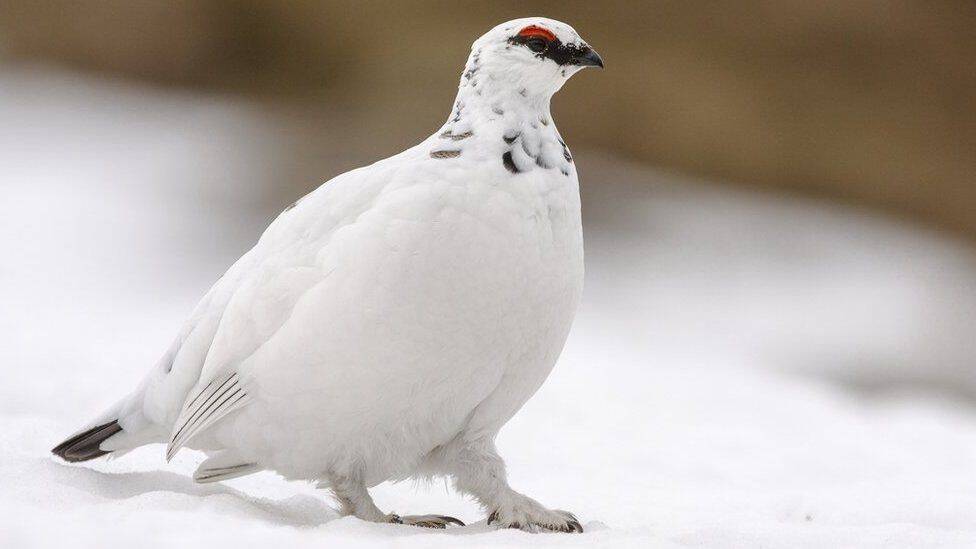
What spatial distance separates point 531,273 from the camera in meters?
2.56

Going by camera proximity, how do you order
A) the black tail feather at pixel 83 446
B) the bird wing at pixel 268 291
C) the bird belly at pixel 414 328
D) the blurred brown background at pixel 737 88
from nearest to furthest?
the bird belly at pixel 414 328, the bird wing at pixel 268 291, the black tail feather at pixel 83 446, the blurred brown background at pixel 737 88

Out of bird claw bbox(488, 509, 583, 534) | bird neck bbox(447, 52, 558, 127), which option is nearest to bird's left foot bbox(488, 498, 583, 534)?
bird claw bbox(488, 509, 583, 534)

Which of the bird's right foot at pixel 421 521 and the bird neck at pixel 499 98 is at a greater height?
the bird neck at pixel 499 98

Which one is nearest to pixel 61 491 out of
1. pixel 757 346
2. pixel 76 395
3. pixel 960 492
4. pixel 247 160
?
pixel 76 395

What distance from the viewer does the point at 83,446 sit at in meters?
3.01

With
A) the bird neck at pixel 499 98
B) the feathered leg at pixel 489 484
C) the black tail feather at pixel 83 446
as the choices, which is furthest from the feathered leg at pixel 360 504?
the bird neck at pixel 499 98

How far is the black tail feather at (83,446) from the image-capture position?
118 inches

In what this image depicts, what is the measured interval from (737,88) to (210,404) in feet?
28.4

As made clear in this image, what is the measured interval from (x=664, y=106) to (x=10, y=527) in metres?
9.21

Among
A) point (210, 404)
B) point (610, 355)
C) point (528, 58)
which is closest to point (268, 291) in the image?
point (210, 404)

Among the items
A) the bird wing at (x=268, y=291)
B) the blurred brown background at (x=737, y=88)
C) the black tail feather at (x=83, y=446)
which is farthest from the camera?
the blurred brown background at (x=737, y=88)

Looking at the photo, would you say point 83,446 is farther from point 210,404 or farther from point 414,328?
point 414,328

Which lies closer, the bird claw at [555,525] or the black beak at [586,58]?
the bird claw at [555,525]

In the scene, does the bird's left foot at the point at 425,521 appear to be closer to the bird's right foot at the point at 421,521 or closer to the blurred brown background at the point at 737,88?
the bird's right foot at the point at 421,521
